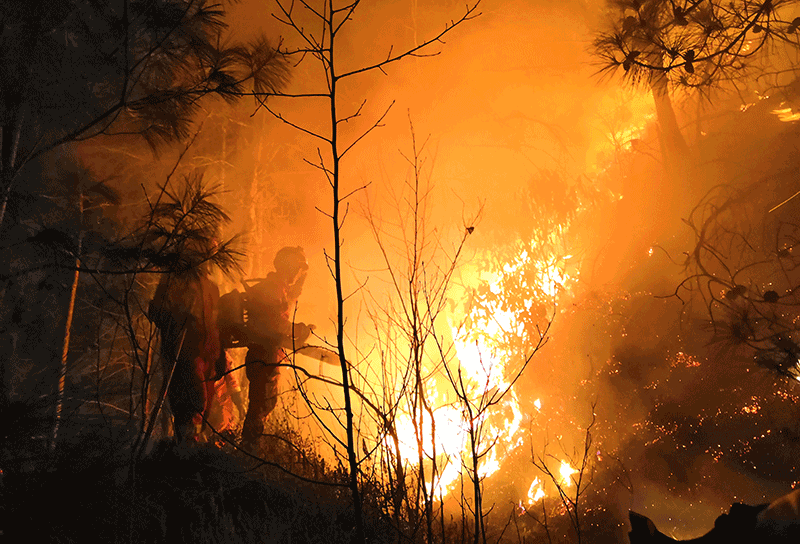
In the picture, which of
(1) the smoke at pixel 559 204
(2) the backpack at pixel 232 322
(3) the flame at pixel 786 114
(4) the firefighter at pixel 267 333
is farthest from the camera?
(2) the backpack at pixel 232 322

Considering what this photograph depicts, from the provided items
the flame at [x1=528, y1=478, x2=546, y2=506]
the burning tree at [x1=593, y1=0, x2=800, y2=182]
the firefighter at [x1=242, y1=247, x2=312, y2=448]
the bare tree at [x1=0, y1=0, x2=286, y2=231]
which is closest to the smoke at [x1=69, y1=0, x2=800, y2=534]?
the flame at [x1=528, y1=478, x2=546, y2=506]

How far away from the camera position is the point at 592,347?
482cm

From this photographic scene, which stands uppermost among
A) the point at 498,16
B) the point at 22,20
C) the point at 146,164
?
the point at 498,16

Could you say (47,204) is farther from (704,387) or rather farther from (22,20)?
(704,387)

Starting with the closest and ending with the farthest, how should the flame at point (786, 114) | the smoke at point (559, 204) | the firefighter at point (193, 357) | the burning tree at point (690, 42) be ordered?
the burning tree at point (690, 42) → the firefighter at point (193, 357) → the flame at point (786, 114) → the smoke at point (559, 204)

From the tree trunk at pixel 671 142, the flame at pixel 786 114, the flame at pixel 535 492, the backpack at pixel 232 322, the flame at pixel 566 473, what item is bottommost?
the flame at pixel 535 492

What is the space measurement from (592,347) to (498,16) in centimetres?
496

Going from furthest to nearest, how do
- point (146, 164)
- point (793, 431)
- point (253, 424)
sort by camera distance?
point (146, 164) < point (253, 424) < point (793, 431)

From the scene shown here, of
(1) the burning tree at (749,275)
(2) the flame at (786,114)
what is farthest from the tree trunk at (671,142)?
(2) the flame at (786,114)

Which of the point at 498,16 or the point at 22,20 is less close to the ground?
the point at 498,16

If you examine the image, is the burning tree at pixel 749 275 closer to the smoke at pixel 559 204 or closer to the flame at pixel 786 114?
the smoke at pixel 559 204

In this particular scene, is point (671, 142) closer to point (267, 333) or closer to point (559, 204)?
point (559, 204)

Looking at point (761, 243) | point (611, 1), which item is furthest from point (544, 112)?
point (761, 243)

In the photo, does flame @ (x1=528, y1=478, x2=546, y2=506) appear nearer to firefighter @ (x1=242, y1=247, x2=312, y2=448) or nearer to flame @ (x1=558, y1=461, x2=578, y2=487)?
flame @ (x1=558, y1=461, x2=578, y2=487)
